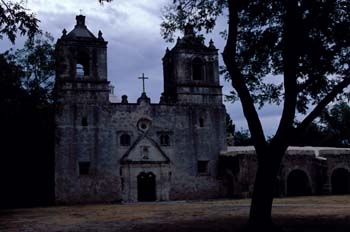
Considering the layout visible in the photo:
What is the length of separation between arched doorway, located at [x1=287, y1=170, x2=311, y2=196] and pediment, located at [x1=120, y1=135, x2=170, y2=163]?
9083mm

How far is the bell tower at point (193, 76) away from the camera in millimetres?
34156

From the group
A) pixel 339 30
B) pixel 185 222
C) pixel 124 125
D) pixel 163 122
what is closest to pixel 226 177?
pixel 163 122

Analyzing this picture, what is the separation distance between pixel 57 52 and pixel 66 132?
517 cm

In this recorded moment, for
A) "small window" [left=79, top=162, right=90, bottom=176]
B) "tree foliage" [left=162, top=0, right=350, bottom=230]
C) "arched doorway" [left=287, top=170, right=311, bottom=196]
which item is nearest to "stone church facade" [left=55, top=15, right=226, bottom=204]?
"small window" [left=79, top=162, right=90, bottom=176]

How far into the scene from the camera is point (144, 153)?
108 ft

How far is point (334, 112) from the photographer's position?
51125 millimetres

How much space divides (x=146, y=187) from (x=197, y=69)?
9.04m

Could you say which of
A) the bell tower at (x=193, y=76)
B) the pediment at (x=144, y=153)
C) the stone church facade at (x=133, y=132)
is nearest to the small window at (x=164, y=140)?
the stone church facade at (x=133, y=132)

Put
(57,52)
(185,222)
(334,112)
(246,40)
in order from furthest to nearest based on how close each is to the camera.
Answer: (334,112), (57,52), (185,222), (246,40)

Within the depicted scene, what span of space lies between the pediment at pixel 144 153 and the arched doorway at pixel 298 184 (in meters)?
9.08

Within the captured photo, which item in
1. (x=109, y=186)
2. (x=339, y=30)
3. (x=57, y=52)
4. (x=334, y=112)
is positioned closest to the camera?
(x=339, y=30)

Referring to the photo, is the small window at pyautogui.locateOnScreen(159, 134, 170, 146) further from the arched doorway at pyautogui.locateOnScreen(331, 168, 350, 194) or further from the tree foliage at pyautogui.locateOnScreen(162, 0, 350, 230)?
the tree foliage at pyautogui.locateOnScreen(162, 0, 350, 230)

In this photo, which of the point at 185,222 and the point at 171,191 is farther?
the point at 171,191

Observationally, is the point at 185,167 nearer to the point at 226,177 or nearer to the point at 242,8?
the point at 226,177
